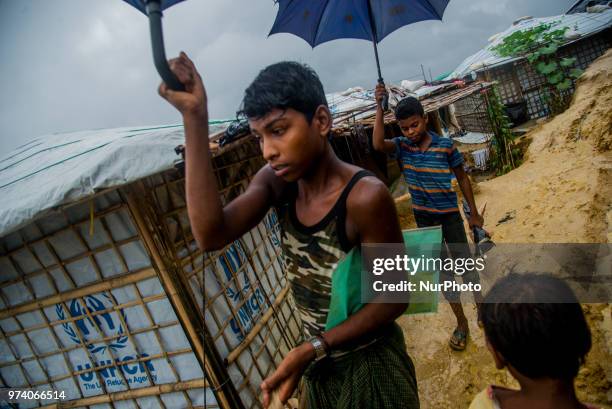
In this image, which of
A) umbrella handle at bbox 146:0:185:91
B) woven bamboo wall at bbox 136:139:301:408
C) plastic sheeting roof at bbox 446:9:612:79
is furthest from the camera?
plastic sheeting roof at bbox 446:9:612:79

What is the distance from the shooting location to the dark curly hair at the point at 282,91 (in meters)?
1.15

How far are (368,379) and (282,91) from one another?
4.11 ft

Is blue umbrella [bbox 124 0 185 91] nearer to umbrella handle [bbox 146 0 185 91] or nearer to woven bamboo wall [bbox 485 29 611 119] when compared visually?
umbrella handle [bbox 146 0 185 91]

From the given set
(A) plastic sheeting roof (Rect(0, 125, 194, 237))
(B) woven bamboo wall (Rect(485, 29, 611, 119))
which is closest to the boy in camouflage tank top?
→ (A) plastic sheeting roof (Rect(0, 125, 194, 237))

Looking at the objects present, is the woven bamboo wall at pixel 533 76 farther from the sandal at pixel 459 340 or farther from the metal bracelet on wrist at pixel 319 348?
the metal bracelet on wrist at pixel 319 348

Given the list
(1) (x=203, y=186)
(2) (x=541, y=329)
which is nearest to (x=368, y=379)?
(2) (x=541, y=329)

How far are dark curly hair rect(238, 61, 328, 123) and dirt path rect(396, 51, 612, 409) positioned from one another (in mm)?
3185

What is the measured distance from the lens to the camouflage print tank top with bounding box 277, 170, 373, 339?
47.8 inches

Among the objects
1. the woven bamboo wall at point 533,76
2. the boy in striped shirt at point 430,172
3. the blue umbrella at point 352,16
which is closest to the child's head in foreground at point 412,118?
the boy in striped shirt at point 430,172

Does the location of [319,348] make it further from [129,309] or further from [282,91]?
[129,309]

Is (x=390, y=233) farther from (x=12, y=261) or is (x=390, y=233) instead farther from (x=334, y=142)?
(x=334, y=142)

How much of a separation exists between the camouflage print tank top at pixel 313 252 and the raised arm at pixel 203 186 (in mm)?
147

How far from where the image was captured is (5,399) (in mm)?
4000

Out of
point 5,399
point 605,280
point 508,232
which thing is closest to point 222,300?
point 5,399
